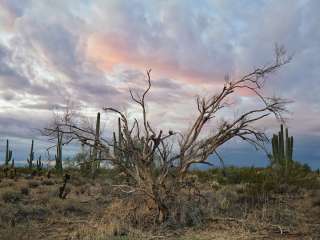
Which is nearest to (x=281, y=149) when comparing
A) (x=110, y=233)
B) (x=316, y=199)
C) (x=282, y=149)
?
(x=282, y=149)

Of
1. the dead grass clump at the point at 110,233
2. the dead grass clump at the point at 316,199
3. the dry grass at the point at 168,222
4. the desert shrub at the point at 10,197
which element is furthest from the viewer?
the desert shrub at the point at 10,197

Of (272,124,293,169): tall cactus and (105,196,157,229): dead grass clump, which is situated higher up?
(272,124,293,169): tall cactus

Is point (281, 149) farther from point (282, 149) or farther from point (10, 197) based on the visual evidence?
point (10, 197)

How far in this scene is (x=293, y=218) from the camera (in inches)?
561

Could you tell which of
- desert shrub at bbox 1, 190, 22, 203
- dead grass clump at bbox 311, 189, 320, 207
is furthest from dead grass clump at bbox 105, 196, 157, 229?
dead grass clump at bbox 311, 189, 320, 207

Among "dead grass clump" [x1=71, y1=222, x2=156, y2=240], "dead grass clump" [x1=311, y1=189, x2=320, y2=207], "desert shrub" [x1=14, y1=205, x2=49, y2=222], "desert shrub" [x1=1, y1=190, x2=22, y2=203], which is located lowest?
"dead grass clump" [x1=71, y1=222, x2=156, y2=240]

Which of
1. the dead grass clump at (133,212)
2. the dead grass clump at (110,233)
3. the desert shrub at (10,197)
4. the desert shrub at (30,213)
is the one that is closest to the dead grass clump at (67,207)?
the desert shrub at (30,213)

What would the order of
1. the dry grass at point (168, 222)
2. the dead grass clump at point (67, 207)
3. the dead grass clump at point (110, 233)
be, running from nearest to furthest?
the dead grass clump at point (110, 233)
the dry grass at point (168, 222)
the dead grass clump at point (67, 207)

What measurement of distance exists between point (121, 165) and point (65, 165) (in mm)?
26180

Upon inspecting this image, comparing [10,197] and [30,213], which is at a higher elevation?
[10,197]

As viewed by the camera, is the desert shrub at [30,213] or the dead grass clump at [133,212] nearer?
the dead grass clump at [133,212]

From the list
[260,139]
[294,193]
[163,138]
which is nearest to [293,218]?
[260,139]

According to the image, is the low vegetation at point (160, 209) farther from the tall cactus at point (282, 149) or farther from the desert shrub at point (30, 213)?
the tall cactus at point (282, 149)

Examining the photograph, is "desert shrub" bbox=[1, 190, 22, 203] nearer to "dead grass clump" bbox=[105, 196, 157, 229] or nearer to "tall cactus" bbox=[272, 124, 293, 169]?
"dead grass clump" bbox=[105, 196, 157, 229]
